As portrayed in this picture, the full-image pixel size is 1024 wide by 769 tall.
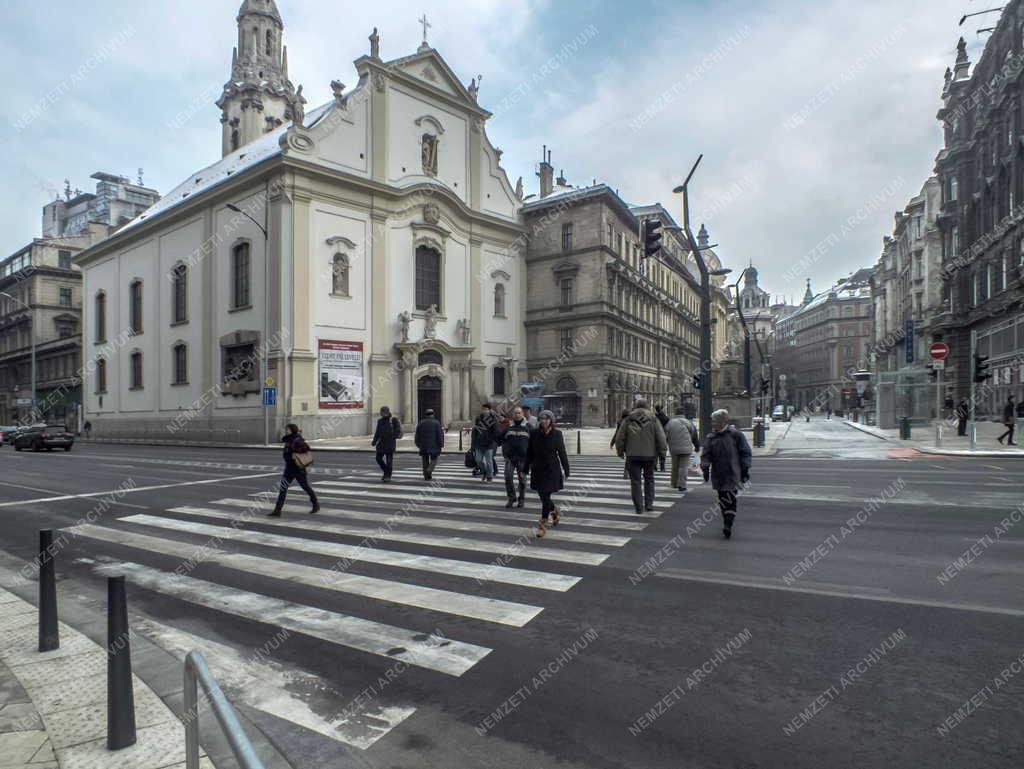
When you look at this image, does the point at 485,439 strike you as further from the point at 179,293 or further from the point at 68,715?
the point at 179,293

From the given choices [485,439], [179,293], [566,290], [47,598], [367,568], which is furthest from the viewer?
[566,290]

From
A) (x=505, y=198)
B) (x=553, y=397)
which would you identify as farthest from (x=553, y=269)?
(x=553, y=397)

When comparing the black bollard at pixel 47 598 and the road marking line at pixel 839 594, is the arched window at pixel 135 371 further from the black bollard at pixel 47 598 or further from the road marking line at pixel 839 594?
the road marking line at pixel 839 594

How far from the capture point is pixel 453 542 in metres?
7.79

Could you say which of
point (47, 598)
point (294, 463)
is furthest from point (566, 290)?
point (47, 598)

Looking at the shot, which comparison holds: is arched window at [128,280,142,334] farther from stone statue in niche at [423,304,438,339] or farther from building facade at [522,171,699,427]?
building facade at [522,171,699,427]

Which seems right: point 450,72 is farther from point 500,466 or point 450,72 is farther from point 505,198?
point 500,466

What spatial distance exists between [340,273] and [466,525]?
94.3 ft

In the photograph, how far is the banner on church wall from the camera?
3306 cm

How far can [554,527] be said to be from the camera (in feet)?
28.2

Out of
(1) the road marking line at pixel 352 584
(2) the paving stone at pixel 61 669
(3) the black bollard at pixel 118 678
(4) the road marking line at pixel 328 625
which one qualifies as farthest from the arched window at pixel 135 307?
(3) the black bollard at pixel 118 678

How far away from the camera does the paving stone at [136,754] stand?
10.1 ft

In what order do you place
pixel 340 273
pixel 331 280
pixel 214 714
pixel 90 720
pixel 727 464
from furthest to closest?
pixel 340 273
pixel 331 280
pixel 727 464
pixel 90 720
pixel 214 714

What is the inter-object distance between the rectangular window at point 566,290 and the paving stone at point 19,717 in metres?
44.3
